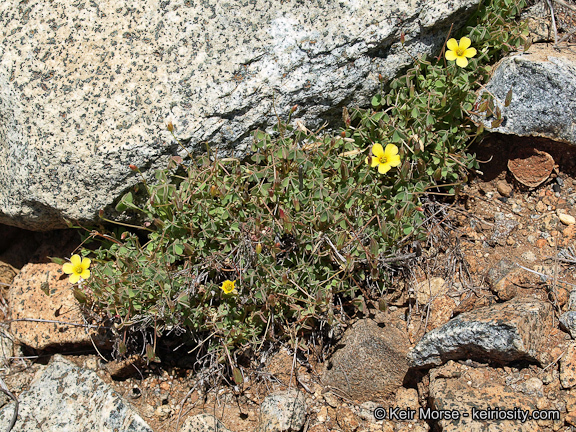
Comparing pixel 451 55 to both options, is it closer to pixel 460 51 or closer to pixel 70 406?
pixel 460 51

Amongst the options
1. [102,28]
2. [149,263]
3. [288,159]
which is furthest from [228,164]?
[102,28]

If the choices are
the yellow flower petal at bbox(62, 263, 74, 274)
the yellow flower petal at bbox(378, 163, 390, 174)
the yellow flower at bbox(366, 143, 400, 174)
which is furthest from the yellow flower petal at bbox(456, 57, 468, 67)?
the yellow flower petal at bbox(62, 263, 74, 274)

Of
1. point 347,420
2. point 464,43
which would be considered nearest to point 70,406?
point 347,420

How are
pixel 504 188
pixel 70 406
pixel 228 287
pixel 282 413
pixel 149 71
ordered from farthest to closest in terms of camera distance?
1. pixel 504 188
2. pixel 70 406
3. pixel 149 71
4. pixel 228 287
5. pixel 282 413

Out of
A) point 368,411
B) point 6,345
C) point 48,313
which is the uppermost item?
point 48,313

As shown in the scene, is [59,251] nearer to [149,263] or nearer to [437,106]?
[149,263]

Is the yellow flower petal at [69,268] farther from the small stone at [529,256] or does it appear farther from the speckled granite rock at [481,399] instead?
the small stone at [529,256]

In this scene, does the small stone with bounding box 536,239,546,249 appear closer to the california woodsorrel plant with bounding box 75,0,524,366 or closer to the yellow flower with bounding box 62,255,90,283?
the california woodsorrel plant with bounding box 75,0,524,366
